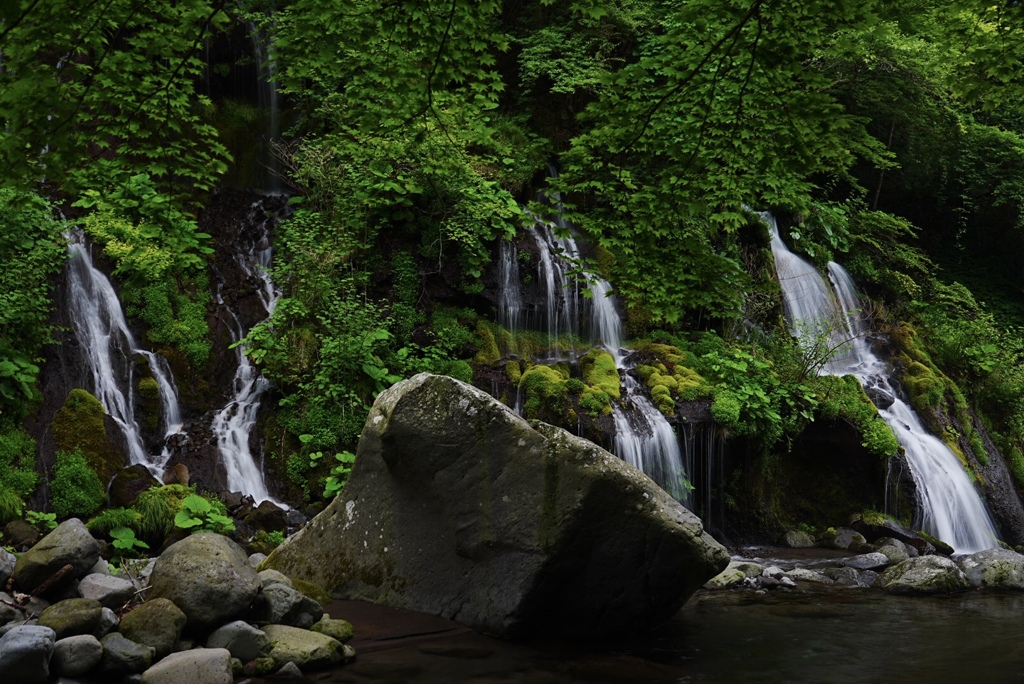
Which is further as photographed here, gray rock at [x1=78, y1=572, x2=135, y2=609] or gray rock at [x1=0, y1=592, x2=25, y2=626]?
gray rock at [x1=78, y1=572, x2=135, y2=609]

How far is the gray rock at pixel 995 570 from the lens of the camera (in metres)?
9.95

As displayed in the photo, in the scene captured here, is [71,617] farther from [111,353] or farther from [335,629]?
[111,353]

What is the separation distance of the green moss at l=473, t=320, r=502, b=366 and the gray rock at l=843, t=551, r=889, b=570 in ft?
19.6

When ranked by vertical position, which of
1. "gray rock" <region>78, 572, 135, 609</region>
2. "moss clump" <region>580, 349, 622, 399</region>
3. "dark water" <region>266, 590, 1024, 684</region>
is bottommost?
"dark water" <region>266, 590, 1024, 684</region>

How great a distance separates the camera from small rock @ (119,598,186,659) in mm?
5594

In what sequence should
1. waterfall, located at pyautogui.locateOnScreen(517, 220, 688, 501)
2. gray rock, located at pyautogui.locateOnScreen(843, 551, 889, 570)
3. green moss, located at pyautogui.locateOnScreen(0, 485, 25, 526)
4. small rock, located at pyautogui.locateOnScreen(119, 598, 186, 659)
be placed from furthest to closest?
waterfall, located at pyautogui.locateOnScreen(517, 220, 688, 501) → gray rock, located at pyautogui.locateOnScreen(843, 551, 889, 570) → green moss, located at pyautogui.locateOnScreen(0, 485, 25, 526) → small rock, located at pyautogui.locateOnScreen(119, 598, 186, 659)

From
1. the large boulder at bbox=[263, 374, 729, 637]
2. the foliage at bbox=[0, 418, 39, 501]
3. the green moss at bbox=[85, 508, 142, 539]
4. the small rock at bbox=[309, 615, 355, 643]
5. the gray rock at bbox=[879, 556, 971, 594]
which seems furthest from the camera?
the gray rock at bbox=[879, 556, 971, 594]

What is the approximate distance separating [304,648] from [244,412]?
6.25 m

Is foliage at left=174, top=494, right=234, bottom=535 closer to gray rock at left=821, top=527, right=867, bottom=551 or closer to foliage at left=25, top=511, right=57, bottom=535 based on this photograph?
foliage at left=25, top=511, right=57, bottom=535

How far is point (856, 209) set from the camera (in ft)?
72.8

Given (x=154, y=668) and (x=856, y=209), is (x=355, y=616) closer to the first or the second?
(x=154, y=668)

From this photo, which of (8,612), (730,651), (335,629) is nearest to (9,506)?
(8,612)

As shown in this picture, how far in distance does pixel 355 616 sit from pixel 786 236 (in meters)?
15.5

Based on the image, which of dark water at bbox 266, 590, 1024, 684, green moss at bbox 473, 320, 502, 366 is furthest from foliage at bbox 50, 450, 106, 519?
green moss at bbox 473, 320, 502, 366
